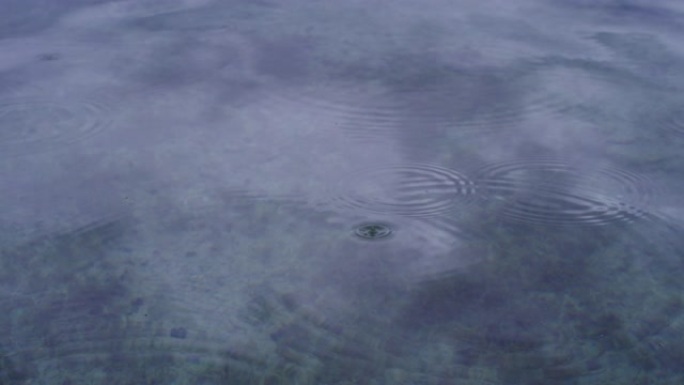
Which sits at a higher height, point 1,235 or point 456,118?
point 456,118

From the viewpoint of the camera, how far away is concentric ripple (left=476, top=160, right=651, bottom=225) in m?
1.80

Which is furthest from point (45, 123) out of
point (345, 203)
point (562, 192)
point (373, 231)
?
point (562, 192)

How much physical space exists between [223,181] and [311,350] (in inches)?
27.2

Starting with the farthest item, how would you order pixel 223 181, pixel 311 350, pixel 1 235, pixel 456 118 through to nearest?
1. pixel 456 118
2. pixel 223 181
3. pixel 1 235
4. pixel 311 350

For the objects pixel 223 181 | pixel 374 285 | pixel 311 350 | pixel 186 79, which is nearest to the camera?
pixel 311 350

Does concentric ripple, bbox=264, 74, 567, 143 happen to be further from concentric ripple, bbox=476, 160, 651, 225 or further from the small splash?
the small splash

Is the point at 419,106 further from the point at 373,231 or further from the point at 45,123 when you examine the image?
the point at 45,123

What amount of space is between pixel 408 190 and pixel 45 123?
115cm

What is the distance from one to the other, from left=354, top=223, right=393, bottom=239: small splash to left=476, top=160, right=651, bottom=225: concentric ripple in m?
0.29

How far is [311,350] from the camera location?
4.58 ft

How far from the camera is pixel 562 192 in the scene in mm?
1884

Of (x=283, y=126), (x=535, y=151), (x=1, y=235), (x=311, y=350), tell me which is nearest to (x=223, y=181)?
(x=283, y=126)

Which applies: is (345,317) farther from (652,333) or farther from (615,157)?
(615,157)

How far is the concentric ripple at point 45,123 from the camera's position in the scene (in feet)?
7.08
